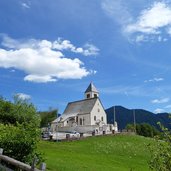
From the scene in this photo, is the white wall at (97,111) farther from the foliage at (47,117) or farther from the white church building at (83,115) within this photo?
the foliage at (47,117)

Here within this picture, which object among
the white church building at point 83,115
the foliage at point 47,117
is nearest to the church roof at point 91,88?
the white church building at point 83,115

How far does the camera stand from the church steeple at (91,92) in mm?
113375

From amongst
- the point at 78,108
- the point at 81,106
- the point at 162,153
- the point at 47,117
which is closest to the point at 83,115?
the point at 81,106

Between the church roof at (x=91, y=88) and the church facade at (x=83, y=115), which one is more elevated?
the church roof at (x=91, y=88)

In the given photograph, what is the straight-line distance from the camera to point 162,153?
10078 mm

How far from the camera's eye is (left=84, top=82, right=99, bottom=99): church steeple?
113m

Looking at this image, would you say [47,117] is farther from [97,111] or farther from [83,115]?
[97,111]

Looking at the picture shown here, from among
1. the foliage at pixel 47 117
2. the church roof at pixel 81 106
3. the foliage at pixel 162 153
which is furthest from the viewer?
the foliage at pixel 47 117


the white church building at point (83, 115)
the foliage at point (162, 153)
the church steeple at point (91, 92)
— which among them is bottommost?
the foliage at point (162, 153)

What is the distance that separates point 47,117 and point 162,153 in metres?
109

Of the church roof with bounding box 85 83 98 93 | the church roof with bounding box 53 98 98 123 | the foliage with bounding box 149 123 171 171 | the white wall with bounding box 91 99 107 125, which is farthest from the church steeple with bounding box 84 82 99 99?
the foliage with bounding box 149 123 171 171

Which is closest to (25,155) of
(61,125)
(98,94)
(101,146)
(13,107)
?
(101,146)

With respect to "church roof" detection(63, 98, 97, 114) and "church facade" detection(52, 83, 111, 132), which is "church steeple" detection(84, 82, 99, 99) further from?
"church facade" detection(52, 83, 111, 132)

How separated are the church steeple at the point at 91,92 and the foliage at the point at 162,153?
4025 inches
